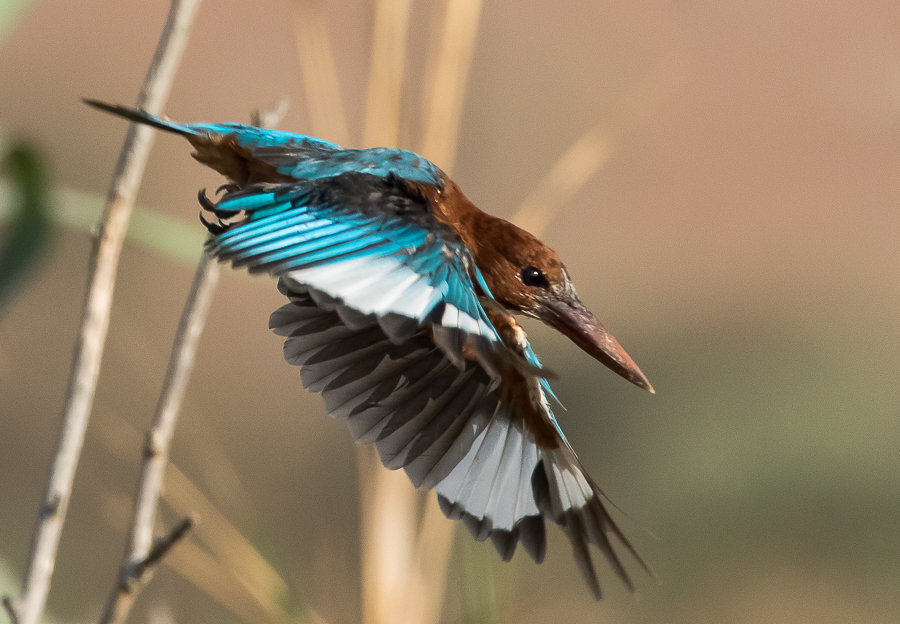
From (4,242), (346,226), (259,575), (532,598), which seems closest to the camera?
(346,226)

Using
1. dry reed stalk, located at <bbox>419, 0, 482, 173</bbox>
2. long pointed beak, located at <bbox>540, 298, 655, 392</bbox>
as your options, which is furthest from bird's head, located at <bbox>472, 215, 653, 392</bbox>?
dry reed stalk, located at <bbox>419, 0, 482, 173</bbox>

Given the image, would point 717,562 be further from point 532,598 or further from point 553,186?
point 553,186

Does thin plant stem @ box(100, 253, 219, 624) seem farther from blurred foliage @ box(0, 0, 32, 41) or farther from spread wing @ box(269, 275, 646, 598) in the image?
blurred foliage @ box(0, 0, 32, 41)

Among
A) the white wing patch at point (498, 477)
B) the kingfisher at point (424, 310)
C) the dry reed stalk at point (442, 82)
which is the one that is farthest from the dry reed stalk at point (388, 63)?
the white wing patch at point (498, 477)

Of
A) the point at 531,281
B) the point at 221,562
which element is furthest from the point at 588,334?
Answer: the point at 221,562

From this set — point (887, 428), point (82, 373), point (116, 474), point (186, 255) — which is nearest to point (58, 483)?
point (82, 373)

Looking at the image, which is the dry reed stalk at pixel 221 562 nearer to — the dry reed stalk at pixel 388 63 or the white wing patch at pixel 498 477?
the white wing patch at pixel 498 477

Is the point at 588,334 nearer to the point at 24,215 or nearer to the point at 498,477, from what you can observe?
the point at 498,477
